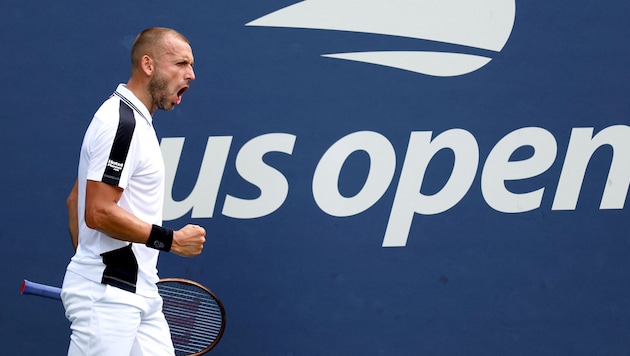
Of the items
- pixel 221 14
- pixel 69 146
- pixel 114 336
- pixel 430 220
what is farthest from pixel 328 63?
pixel 114 336

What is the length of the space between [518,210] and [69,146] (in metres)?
2.02

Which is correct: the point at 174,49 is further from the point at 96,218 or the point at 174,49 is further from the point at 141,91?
the point at 96,218

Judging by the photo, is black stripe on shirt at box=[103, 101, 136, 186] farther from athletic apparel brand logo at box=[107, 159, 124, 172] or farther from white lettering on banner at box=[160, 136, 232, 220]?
white lettering on banner at box=[160, 136, 232, 220]

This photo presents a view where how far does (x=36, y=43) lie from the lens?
4.20 meters

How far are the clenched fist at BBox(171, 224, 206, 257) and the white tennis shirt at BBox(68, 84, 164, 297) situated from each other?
0.15m

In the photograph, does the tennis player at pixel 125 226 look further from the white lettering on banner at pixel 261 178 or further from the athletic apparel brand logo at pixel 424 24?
the athletic apparel brand logo at pixel 424 24

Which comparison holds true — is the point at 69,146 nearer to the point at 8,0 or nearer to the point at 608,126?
the point at 8,0

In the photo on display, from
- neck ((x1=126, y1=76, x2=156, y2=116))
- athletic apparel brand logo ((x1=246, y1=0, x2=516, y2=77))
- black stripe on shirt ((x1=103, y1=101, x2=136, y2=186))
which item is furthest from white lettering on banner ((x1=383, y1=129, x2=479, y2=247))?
black stripe on shirt ((x1=103, y1=101, x2=136, y2=186))

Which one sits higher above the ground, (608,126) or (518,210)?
(608,126)

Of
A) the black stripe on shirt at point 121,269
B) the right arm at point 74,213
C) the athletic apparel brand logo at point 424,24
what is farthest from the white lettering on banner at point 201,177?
the black stripe on shirt at point 121,269

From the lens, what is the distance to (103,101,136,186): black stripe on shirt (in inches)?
121

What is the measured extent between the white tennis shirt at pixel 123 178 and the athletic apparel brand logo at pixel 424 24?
1264mm

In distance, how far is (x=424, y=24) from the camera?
4355 mm

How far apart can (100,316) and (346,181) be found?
4.99ft
